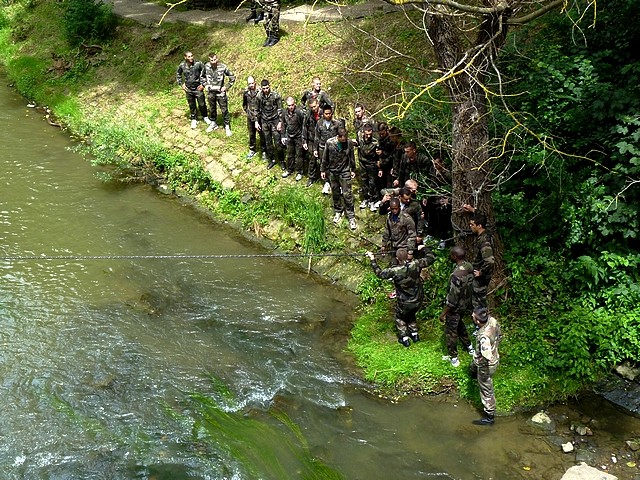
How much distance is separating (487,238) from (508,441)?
2.62m

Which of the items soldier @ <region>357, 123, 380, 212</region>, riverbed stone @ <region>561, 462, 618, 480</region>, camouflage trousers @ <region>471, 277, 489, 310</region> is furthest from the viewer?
soldier @ <region>357, 123, 380, 212</region>

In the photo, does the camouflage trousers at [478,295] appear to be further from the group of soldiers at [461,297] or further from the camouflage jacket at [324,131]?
the camouflage jacket at [324,131]

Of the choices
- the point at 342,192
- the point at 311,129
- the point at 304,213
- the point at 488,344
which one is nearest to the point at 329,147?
the point at 342,192

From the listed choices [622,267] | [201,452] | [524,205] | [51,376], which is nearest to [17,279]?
[51,376]

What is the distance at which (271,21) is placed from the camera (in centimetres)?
1538

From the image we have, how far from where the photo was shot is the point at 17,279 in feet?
34.3

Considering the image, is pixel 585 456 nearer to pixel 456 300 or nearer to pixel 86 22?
pixel 456 300

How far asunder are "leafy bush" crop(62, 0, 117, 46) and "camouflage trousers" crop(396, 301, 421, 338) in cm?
1412

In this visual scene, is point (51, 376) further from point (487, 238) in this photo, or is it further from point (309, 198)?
point (487, 238)

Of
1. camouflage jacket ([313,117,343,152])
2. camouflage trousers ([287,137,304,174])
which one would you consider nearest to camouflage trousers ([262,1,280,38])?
camouflage trousers ([287,137,304,174])

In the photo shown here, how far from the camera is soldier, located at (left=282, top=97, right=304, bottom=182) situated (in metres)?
11.7

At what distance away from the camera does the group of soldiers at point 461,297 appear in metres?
7.54

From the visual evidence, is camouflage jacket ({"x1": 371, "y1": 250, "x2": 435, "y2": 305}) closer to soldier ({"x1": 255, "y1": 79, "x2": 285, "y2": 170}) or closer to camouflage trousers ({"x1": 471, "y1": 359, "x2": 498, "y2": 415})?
camouflage trousers ({"x1": 471, "y1": 359, "x2": 498, "y2": 415})

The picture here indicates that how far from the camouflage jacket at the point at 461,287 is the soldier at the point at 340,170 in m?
3.18
